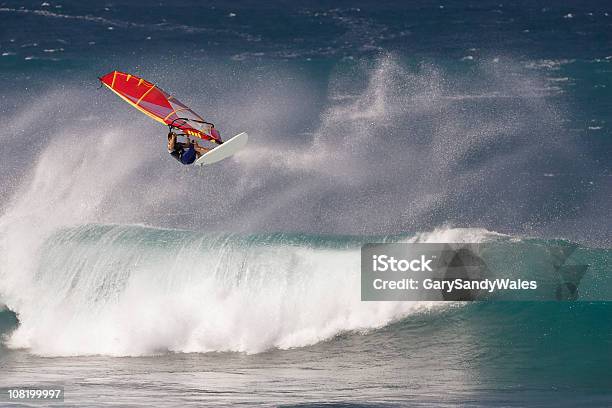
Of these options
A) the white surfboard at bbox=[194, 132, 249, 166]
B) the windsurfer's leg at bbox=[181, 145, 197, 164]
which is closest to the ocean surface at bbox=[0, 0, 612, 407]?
the white surfboard at bbox=[194, 132, 249, 166]

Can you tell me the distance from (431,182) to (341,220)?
11.2 ft

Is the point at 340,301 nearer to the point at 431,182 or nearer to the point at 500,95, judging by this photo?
the point at 431,182

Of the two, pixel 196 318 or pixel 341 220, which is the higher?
pixel 196 318

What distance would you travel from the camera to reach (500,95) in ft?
140

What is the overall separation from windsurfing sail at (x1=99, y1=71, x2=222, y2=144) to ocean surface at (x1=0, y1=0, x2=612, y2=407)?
3374 millimetres

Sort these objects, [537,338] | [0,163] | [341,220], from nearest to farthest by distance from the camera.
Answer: [537,338] → [341,220] → [0,163]

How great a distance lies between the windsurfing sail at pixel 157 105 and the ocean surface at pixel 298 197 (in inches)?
133

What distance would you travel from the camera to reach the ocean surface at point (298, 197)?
21.2 metres

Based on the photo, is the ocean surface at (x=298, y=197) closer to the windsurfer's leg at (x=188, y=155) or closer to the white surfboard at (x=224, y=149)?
the white surfboard at (x=224, y=149)

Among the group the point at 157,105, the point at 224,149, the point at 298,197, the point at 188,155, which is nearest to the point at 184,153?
the point at 188,155

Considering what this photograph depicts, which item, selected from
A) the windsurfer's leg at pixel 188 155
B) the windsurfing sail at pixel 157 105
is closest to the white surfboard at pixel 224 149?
the windsurfer's leg at pixel 188 155

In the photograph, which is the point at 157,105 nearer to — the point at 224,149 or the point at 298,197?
the point at 224,149

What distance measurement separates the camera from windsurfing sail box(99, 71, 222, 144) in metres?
22.5

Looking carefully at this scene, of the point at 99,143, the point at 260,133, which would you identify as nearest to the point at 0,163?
the point at 99,143
